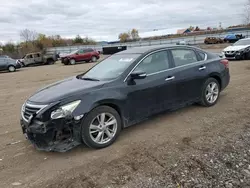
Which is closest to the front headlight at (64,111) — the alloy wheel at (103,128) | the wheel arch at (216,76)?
the alloy wheel at (103,128)

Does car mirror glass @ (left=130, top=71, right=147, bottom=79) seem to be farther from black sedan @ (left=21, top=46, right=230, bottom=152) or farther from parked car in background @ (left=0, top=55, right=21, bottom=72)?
parked car in background @ (left=0, top=55, right=21, bottom=72)

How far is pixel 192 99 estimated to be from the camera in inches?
205

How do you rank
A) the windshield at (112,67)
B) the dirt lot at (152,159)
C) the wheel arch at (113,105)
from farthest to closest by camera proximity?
the windshield at (112,67)
the wheel arch at (113,105)
the dirt lot at (152,159)

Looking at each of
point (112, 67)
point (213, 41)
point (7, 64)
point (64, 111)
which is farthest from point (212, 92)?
point (213, 41)

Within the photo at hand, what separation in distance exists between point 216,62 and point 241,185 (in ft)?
11.7

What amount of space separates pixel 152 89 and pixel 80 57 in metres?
22.5

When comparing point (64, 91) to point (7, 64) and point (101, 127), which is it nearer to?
point (101, 127)

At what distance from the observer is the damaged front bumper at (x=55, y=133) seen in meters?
3.44

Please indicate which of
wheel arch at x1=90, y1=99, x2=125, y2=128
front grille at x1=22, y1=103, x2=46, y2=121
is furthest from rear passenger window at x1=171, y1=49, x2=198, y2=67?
front grille at x1=22, y1=103, x2=46, y2=121

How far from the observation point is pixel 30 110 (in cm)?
369

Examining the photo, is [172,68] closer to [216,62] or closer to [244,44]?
[216,62]

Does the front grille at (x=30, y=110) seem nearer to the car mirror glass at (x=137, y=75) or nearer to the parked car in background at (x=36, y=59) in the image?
the car mirror glass at (x=137, y=75)

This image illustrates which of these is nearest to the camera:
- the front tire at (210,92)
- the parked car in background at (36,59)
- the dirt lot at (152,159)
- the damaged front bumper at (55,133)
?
the dirt lot at (152,159)

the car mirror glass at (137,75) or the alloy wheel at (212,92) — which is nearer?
the car mirror glass at (137,75)
